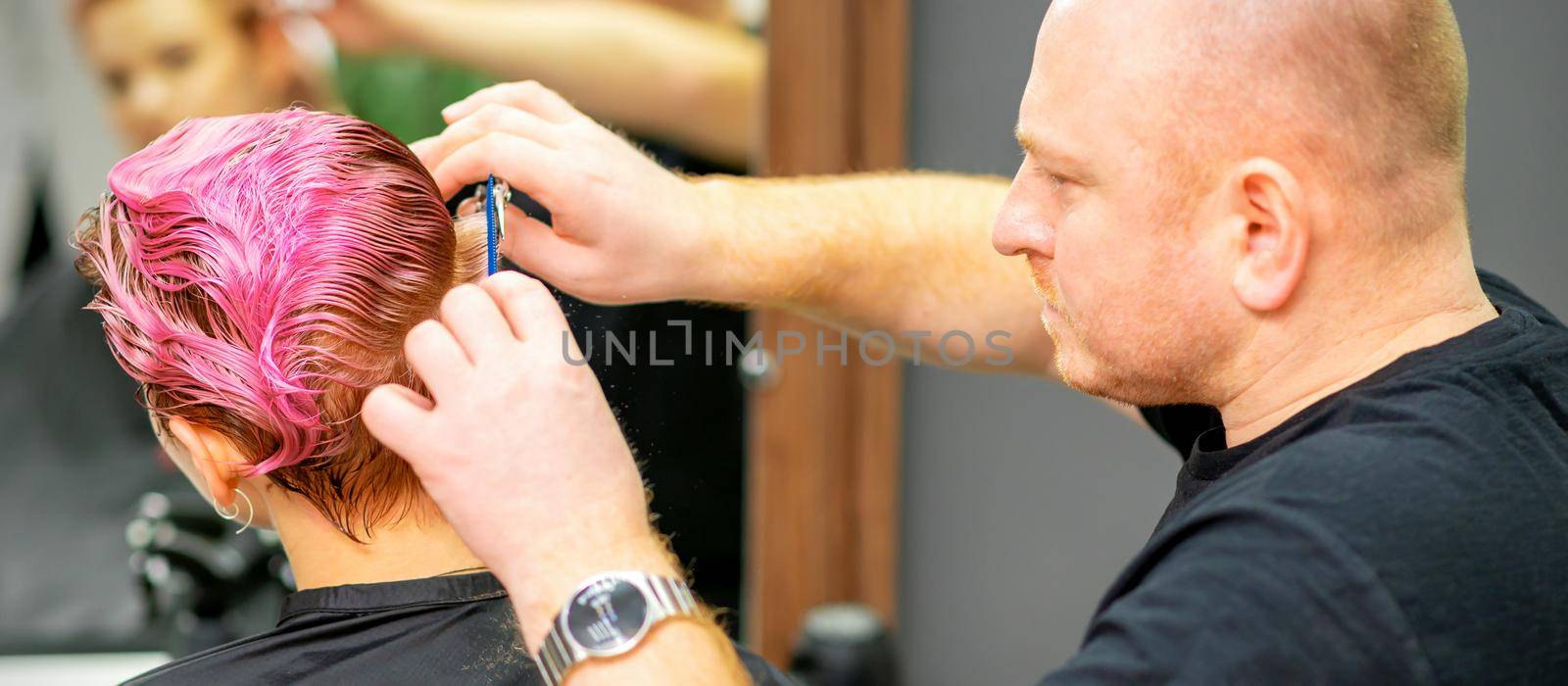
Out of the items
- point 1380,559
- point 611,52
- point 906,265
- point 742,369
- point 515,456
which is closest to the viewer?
point 1380,559

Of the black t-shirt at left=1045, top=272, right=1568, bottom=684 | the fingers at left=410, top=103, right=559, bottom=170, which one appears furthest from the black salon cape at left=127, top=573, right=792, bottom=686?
the black t-shirt at left=1045, top=272, right=1568, bottom=684

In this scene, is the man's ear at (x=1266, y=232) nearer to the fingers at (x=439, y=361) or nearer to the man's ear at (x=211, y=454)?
the fingers at (x=439, y=361)

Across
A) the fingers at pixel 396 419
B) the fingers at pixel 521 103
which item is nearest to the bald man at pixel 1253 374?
the fingers at pixel 396 419

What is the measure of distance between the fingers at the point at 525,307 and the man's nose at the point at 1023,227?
404 mm

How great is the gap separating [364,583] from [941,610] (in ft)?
7.11

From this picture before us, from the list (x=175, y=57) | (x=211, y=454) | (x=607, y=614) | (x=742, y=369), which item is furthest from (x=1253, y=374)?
(x=175, y=57)

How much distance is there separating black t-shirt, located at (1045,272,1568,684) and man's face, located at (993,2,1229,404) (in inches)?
5.7

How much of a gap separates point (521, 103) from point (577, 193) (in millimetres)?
139

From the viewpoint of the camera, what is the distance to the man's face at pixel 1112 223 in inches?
36.9

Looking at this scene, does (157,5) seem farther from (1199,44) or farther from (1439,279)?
(1439,279)

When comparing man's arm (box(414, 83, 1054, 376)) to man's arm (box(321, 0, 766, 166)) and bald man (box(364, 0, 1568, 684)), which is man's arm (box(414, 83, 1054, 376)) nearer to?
bald man (box(364, 0, 1568, 684))

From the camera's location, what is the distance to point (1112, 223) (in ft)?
3.16

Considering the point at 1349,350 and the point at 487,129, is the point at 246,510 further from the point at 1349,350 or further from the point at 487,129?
the point at 1349,350

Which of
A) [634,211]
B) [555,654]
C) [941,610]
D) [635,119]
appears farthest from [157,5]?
[941,610]
